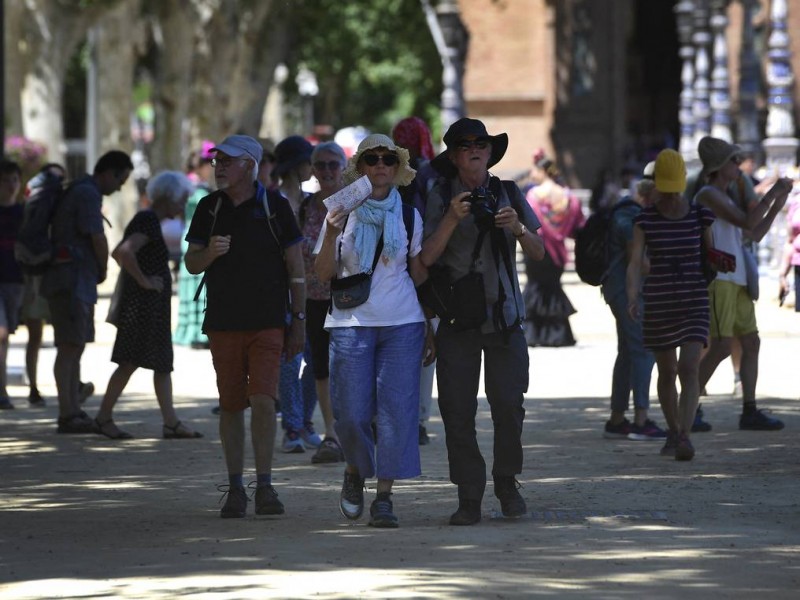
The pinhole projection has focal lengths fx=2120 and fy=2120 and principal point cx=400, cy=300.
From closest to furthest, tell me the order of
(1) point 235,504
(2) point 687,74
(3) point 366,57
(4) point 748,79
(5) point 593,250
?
(1) point 235,504 < (5) point 593,250 < (4) point 748,79 < (2) point 687,74 < (3) point 366,57

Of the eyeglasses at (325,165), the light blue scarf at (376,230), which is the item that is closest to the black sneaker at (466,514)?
the light blue scarf at (376,230)

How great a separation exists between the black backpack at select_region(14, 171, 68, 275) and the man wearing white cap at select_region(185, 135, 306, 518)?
425 centimetres

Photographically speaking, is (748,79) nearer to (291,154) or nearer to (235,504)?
(291,154)

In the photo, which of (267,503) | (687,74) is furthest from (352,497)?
(687,74)

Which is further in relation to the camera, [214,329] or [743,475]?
[743,475]

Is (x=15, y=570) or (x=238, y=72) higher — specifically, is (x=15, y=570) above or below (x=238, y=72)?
below

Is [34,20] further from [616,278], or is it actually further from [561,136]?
[616,278]

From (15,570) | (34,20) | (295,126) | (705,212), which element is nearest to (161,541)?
(15,570)

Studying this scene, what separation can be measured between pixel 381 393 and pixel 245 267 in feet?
3.20

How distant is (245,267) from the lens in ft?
32.7

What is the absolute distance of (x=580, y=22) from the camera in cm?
4506

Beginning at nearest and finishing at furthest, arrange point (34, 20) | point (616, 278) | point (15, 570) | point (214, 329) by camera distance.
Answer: point (15, 570) < point (214, 329) < point (616, 278) < point (34, 20)

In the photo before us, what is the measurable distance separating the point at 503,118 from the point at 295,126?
36.5m

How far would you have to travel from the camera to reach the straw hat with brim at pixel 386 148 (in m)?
9.55
